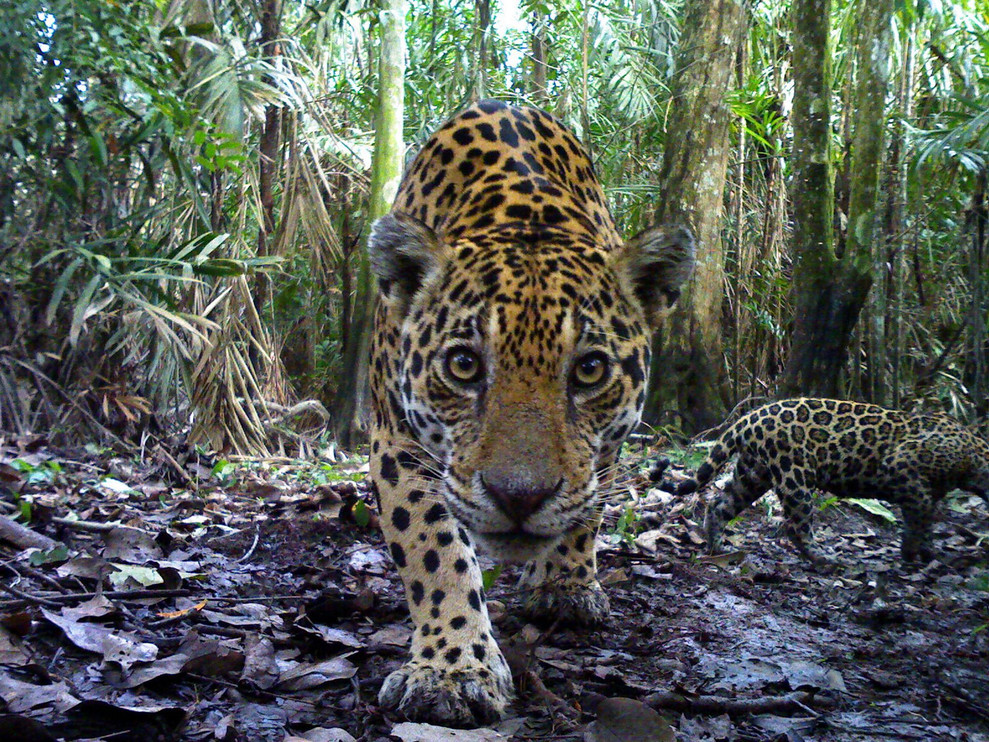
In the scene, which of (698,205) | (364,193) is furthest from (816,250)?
(364,193)

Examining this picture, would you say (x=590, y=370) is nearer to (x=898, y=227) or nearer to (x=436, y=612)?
(x=436, y=612)

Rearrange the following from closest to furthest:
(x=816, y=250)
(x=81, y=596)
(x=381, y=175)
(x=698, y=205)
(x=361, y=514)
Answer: (x=81, y=596) < (x=361, y=514) < (x=816, y=250) < (x=381, y=175) < (x=698, y=205)

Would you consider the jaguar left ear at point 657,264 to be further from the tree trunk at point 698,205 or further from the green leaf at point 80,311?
the tree trunk at point 698,205

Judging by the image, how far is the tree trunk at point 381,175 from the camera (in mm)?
9656

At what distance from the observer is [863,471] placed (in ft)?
20.6

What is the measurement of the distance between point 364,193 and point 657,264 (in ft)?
31.0

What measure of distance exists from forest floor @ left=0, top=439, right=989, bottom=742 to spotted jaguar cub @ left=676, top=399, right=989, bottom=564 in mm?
356

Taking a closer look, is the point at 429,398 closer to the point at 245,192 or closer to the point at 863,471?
the point at 863,471

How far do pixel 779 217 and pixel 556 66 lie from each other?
17.7ft

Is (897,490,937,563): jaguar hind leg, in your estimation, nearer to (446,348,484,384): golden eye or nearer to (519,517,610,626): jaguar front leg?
(519,517,610,626): jaguar front leg

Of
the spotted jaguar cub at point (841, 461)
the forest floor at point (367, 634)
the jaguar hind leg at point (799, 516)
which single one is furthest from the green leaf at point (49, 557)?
the jaguar hind leg at point (799, 516)

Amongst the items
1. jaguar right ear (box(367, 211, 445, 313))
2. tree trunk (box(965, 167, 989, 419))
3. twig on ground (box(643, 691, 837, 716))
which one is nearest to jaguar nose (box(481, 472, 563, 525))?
twig on ground (box(643, 691, 837, 716))

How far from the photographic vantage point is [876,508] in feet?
23.4

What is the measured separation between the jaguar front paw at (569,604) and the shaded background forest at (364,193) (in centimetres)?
305
